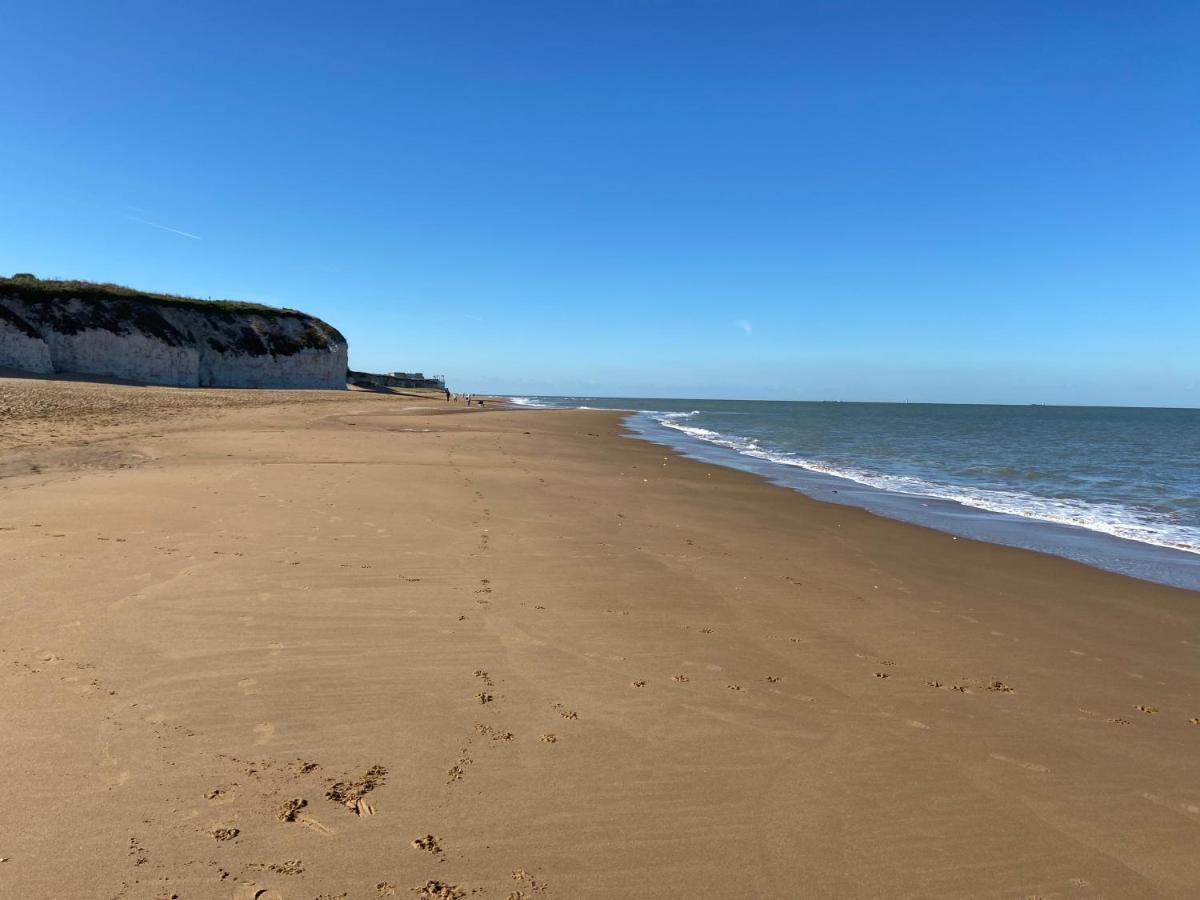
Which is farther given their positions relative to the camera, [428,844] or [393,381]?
[393,381]

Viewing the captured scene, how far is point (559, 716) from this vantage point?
413 cm

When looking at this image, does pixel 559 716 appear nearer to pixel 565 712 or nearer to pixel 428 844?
pixel 565 712

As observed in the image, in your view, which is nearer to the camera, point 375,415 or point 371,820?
point 371,820

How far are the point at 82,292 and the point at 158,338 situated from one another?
491cm

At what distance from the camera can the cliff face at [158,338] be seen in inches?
1591

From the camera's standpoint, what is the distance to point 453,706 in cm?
417

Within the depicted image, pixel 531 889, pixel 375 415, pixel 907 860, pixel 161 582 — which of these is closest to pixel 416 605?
pixel 161 582

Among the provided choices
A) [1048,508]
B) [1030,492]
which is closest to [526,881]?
[1048,508]

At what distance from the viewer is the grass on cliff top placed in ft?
135

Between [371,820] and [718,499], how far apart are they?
11480 mm

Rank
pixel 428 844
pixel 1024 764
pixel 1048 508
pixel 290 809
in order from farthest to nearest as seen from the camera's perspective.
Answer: pixel 1048 508 → pixel 1024 764 → pixel 290 809 → pixel 428 844

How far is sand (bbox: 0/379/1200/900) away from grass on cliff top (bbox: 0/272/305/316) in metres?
43.0

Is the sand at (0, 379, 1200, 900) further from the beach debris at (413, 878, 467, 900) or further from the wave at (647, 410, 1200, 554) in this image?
the wave at (647, 410, 1200, 554)

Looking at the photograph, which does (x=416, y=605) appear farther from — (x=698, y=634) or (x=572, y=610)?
(x=698, y=634)
